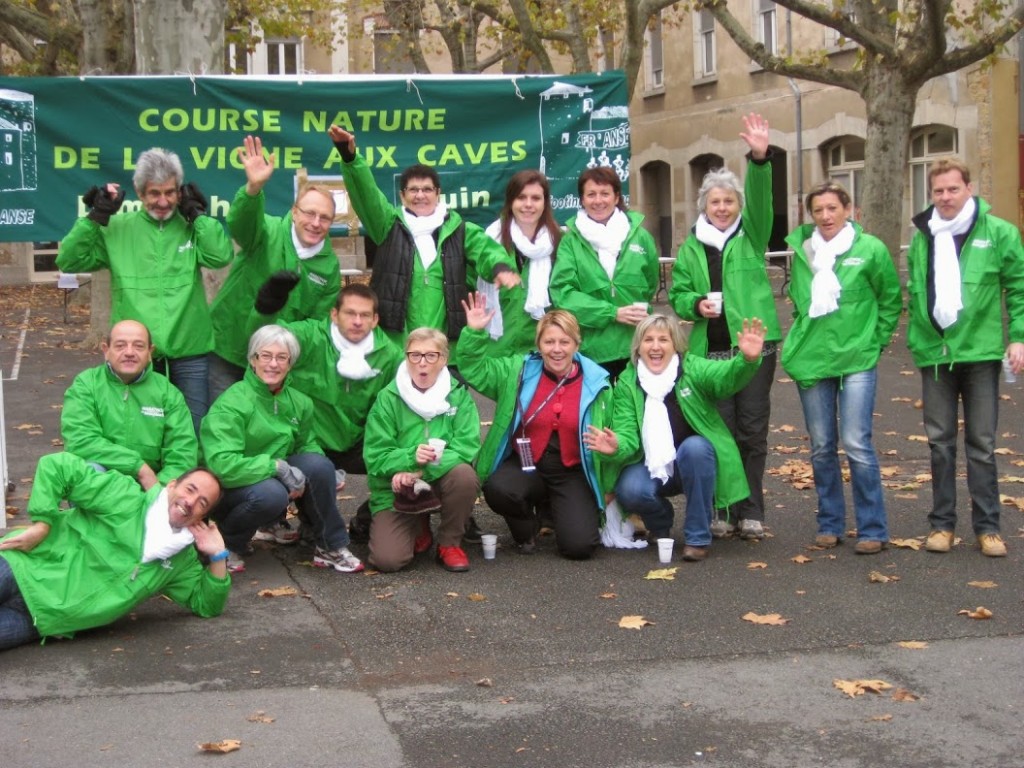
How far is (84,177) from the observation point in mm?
8492

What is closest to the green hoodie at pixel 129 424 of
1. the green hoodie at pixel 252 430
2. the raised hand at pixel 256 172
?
the green hoodie at pixel 252 430

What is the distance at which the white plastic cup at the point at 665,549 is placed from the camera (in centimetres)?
708

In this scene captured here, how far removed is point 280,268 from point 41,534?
6.70ft

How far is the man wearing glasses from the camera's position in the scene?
7.05 meters

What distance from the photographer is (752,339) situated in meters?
6.89

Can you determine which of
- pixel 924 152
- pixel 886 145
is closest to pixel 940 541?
pixel 886 145

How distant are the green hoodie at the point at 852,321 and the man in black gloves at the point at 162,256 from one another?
291cm

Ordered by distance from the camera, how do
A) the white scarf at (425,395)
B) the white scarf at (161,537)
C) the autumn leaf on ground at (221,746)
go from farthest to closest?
the white scarf at (425,395), the white scarf at (161,537), the autumn leaf on ground at (221,746)

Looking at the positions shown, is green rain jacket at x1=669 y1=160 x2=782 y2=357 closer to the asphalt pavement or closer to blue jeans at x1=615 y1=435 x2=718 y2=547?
blue jeans at x1=615 y1=435 x2=718 y2=547

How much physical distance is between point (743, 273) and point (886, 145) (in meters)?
11.4

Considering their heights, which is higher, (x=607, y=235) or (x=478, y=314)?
(x=607, y=235)

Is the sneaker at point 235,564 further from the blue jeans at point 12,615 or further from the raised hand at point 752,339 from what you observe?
the raised hand at point 752,339

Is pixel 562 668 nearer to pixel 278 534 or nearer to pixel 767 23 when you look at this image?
pixel 278 534

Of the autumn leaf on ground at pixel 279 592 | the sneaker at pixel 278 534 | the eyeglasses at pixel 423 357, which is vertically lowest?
the autumn leaf on ground at pixel 279 592
